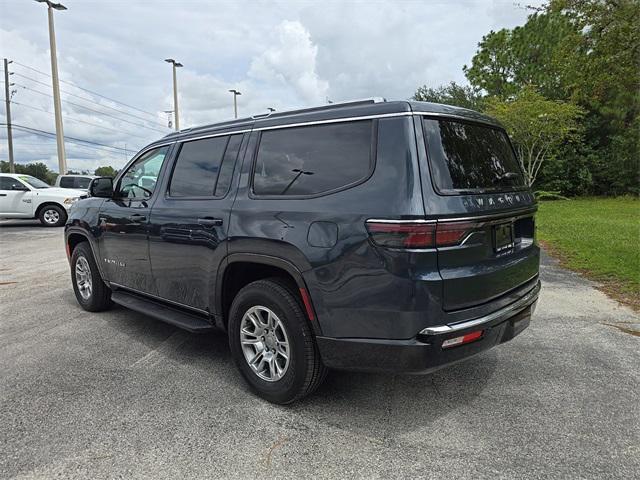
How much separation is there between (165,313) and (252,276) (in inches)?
A: 41.7

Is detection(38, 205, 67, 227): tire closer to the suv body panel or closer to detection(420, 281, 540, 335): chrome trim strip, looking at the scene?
the suv body panel

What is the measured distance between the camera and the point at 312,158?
117 inches

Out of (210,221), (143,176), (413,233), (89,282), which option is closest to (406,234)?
(413,233)

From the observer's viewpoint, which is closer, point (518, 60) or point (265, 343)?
point (265, 343)

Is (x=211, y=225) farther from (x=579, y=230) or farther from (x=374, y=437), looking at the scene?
(x=579, y=230)

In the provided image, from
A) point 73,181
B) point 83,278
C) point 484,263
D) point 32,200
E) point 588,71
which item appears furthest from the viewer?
point 73,181

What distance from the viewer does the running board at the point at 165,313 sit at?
3.59 metres

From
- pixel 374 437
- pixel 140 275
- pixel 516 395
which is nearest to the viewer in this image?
pixel 374 437

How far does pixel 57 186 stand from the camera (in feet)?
53.3

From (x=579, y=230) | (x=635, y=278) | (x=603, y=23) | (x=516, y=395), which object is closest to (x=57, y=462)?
(x=516, y=395)

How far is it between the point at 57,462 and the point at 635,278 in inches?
286

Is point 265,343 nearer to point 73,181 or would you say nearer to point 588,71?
point 588,71

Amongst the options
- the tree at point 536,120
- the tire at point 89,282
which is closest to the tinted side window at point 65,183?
the tire at point 89,282

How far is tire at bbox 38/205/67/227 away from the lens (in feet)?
48.7
